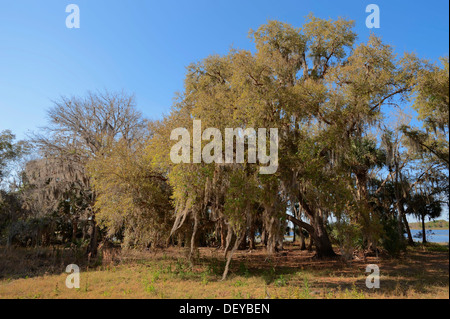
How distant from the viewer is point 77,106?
19000 mm

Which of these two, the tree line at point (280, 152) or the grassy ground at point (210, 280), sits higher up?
the tree line at point (280, 152)

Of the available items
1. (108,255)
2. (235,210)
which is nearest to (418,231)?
(235,210)

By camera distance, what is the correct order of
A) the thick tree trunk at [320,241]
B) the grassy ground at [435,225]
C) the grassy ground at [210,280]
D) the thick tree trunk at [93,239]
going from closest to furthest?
1. the grassy ground at [210,280]
2. the thick tree trunk at [320,241]
3. the thick tree trunk at [93,239]
4. the grassy ground at [435,225]

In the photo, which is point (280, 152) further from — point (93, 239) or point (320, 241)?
point (93, 239)

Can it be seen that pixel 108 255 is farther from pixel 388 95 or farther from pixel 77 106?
pixel 388 95

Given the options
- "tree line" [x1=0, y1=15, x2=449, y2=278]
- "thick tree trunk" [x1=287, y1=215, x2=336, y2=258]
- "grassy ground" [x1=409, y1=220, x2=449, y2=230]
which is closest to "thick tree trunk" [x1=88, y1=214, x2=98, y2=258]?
"tree line" [x1=0, y1=15, x2=449, y2=278]

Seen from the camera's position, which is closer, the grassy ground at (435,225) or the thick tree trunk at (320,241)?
the thick tree trunk at (320,241)

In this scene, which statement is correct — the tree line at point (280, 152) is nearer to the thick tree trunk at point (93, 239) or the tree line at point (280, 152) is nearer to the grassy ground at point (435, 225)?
the thick tree trunk at point (93, 239)

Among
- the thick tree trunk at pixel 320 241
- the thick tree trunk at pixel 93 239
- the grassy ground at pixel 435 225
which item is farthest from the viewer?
the grassy ground at pixel 435 225

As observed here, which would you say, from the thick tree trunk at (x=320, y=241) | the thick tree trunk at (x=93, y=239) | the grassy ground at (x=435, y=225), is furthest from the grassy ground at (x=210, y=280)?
the grassy ground at (x=435, y=225)

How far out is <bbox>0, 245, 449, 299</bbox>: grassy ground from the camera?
838cm

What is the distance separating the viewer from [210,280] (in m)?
10.7

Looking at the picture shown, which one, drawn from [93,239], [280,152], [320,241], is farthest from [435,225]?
[93,239]

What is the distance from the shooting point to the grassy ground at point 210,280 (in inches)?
330
